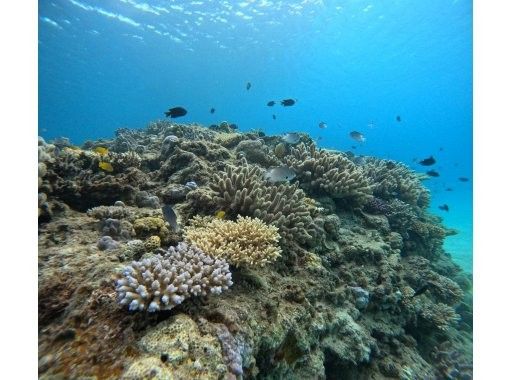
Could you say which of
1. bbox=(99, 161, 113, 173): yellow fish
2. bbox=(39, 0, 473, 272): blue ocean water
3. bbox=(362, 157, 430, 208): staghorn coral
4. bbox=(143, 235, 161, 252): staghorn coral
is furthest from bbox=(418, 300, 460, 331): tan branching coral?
bbox=(99, 161, 113, 173): yellow fish

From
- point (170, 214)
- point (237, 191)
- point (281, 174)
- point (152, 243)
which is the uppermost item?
point (281, 174)

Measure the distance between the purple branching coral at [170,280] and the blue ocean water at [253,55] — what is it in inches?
99.0

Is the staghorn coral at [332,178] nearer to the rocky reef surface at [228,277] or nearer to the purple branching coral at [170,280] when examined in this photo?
the rocky reef surface at [228,277]

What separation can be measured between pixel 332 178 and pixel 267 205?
6.76ft

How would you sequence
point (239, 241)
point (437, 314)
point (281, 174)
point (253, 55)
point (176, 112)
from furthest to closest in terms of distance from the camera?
point (253, 55) → point (176, 112) → point (437, 314) → point (281, 174) → point (239, 241)

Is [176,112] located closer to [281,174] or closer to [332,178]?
[281,174]

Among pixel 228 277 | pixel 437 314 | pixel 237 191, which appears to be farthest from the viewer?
pixel 437 314

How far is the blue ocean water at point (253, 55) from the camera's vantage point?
88.1 ft

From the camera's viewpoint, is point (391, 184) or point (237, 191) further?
point (391, 184)

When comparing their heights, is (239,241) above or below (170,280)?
above

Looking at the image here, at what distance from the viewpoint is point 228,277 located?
2.69 meters

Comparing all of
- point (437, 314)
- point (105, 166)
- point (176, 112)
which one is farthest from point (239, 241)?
point (437, 314)
